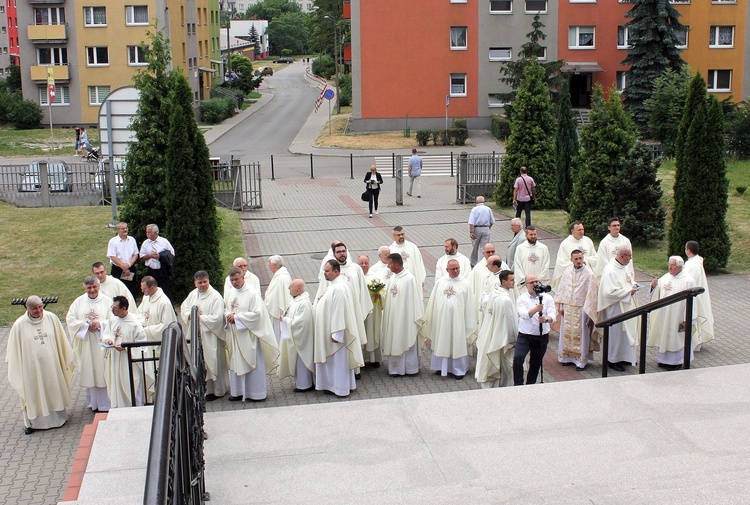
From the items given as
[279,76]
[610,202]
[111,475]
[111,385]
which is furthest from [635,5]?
[279,76]

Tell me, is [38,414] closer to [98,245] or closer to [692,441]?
[692,441]

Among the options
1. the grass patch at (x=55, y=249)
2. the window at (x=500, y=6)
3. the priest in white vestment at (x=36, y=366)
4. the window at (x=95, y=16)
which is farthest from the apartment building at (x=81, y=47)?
the priest in white vestment at (x=36, y=366)

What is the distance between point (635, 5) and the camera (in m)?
44.4

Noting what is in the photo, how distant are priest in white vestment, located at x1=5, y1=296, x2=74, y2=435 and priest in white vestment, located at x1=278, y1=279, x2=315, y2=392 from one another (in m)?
2.66

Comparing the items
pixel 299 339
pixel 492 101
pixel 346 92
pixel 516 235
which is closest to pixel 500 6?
pixel 492 101

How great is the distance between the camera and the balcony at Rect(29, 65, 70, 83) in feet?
166

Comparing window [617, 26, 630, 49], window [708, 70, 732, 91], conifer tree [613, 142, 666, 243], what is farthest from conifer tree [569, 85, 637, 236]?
window [708, 70, 732, 91]

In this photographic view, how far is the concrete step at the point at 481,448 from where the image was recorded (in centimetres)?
631

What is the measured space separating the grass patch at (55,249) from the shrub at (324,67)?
66227 millimetres

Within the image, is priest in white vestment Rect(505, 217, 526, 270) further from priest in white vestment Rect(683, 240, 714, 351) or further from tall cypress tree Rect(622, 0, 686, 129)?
tall cypress tree Rect(622, 0, 686, 129)

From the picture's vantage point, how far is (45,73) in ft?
168

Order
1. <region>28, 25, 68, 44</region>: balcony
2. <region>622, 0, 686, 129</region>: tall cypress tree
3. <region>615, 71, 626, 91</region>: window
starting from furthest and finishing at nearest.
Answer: <region>28, 25, 68, 44</region>: balcony, <region>615, 71, 626, 91</region>: window, <region>622, 0, 686, 129</region>: tall cypress tree

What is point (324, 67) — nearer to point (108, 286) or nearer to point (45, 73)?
point (45, 73)

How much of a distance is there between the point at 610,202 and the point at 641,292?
15.4 ft
